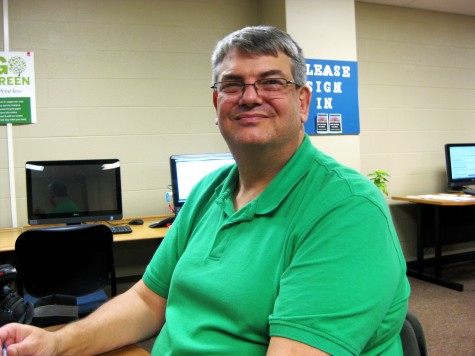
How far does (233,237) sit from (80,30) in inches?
117

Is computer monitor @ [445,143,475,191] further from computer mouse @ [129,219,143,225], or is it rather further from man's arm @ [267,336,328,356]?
man's arm @ [267,336,328,356]

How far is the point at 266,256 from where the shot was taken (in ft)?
2.89

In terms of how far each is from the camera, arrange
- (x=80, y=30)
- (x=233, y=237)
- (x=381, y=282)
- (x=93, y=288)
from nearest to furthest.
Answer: (x=381, y=282), (x=233, y=237), (x=93, y=288), (x=80, y=30)

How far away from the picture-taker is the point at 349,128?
3.67 meters

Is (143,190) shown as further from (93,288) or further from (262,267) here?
(262,267)

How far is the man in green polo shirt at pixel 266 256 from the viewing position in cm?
75

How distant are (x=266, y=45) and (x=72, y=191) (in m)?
2.31

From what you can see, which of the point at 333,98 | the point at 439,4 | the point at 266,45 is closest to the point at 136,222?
the point at 333,98

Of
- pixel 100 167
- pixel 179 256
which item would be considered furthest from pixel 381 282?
pixel 100 167

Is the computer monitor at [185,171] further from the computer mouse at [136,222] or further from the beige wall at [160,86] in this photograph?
the beige wall at [160,86]

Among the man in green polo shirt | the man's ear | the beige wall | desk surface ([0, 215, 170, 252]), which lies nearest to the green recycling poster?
the beige wall

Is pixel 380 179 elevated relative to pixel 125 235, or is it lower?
elevated

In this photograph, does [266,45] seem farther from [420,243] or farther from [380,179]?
[420,243]

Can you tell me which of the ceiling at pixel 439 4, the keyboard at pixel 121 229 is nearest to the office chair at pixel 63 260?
the keyboard at pixel 121 229
